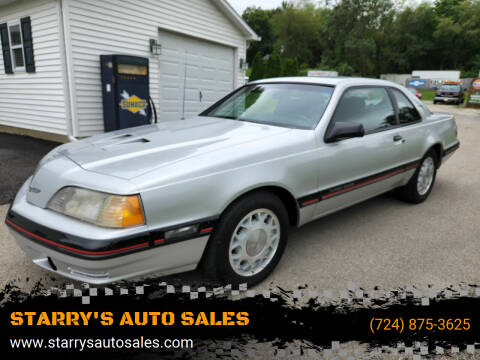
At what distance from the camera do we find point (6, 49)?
8.80 m

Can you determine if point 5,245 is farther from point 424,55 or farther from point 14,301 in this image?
point 424,55

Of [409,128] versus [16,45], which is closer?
[409,128]

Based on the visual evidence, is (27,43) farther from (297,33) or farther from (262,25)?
(262,25)

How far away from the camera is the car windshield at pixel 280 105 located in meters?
3.21

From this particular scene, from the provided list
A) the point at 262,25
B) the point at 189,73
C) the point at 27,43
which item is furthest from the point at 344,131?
the point at 262,25

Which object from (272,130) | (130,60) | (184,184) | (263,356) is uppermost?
(130,60)

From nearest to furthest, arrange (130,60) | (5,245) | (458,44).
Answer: (5,245) < (130,60) < (458,44)

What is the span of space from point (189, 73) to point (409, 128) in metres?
7.08

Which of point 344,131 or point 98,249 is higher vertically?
point 344,131

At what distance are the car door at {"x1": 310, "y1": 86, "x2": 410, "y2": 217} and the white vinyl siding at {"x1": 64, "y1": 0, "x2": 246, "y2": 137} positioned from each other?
19.7ft

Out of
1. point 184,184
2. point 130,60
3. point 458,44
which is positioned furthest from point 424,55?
point 184,184

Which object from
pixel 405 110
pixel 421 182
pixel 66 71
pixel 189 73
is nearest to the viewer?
pixel 405 110

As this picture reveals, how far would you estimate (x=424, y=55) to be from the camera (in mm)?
59344

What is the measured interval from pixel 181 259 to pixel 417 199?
349 cm
